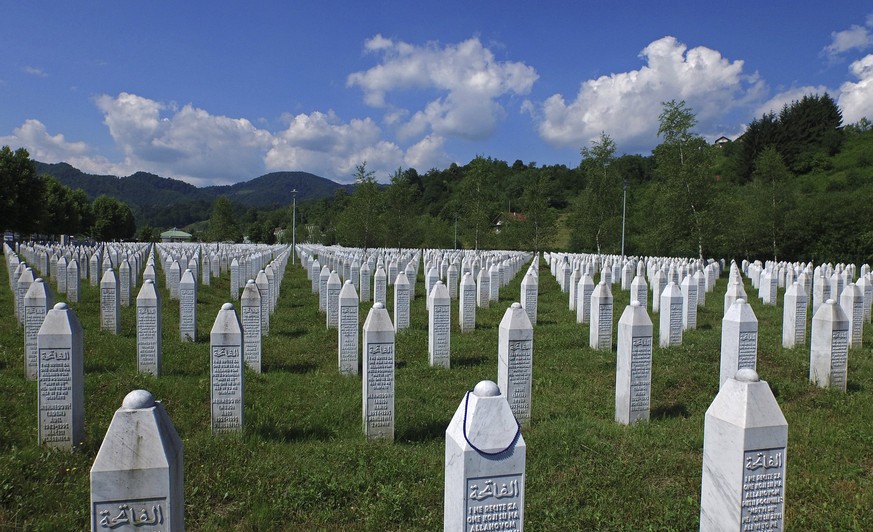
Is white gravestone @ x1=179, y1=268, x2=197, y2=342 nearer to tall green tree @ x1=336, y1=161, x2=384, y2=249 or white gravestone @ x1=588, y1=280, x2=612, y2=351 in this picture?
white gravestone @ x1=588, y1=280, x2=612, y2=351

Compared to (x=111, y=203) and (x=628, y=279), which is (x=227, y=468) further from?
(x=111, y=203)

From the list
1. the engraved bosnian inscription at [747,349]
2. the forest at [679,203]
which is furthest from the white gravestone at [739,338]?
the forest at [679,203]

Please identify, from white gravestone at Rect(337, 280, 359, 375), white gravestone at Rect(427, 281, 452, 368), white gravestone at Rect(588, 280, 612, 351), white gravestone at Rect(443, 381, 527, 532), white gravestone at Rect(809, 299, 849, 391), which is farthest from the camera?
white gravestone at Rect(588, 280, 612, 351)

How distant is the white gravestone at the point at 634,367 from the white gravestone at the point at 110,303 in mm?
9800

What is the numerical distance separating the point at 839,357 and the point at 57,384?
386 inches

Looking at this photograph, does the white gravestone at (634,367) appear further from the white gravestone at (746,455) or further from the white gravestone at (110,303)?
the white gravestone at (110,303)

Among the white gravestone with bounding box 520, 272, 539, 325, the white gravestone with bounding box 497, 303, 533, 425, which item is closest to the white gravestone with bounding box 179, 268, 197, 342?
the white gravestone with bounding box 497, 303, 533, 425

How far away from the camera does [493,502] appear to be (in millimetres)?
2846

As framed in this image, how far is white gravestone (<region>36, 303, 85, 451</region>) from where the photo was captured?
540 cm

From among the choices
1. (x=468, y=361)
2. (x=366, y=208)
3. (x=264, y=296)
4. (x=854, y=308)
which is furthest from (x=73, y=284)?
(x=366, y=208)

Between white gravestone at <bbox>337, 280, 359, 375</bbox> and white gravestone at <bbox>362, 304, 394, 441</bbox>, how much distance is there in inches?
102

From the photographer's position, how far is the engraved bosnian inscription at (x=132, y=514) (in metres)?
2.52

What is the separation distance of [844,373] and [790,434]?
2.55 metres

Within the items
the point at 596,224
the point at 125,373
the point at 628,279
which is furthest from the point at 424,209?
the point at 125,373
